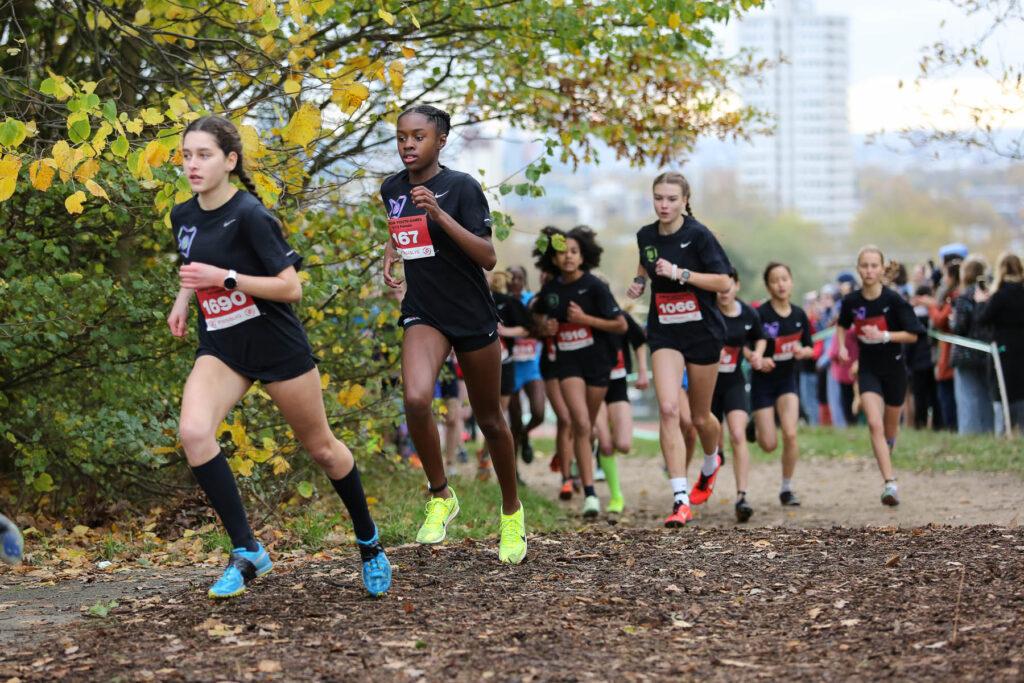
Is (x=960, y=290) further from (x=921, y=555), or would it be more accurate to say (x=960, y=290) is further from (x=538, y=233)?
(x=921, y=555)

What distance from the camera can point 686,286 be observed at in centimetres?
941

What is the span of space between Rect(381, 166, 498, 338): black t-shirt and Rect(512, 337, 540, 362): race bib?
247 inches

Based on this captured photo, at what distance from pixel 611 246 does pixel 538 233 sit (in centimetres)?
13276

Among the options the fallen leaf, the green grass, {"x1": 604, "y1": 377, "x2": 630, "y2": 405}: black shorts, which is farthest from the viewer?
the green grass

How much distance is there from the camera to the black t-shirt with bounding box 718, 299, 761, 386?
11.4 metres

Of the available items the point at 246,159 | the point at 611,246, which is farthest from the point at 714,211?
the point at 246,159

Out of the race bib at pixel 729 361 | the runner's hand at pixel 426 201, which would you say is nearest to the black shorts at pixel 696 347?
the race bib at pixel 729 361

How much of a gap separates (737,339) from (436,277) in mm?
5239

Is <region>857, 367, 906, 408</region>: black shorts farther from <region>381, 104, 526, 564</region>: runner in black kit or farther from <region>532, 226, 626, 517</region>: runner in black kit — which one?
<region>381, 104, 526, 564</region>: runner in black kit

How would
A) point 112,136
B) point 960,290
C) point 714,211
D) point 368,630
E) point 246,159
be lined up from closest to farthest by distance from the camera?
point 368,630, point 246,159, point 112,136, point 960,290, point 714,211

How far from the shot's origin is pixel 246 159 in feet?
21.4

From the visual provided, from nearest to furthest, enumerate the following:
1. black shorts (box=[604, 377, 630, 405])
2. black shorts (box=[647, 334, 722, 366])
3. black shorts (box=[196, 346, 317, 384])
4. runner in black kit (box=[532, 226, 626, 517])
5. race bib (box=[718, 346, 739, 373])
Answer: black shorts (box=[196, 346, 317, 384]), black shorts (box=[647, 334, 722, 366]), runner in black kit (box=[532, 226, 626, 517]), race bib (box=[718, 346, 739, 373]), black shorts (box=[604, 377, 630, 405])

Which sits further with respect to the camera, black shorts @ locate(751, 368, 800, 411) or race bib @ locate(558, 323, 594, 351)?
black shorts @ locate(751, 368, 800, 411)

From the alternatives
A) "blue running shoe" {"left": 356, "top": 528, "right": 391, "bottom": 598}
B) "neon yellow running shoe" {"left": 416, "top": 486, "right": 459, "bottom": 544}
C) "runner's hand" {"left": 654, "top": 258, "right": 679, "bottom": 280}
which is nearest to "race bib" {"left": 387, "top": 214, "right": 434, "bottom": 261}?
"neon yellow running shoe" {"left": 416, "top": 486, "right": 459, "bottom": 544}
